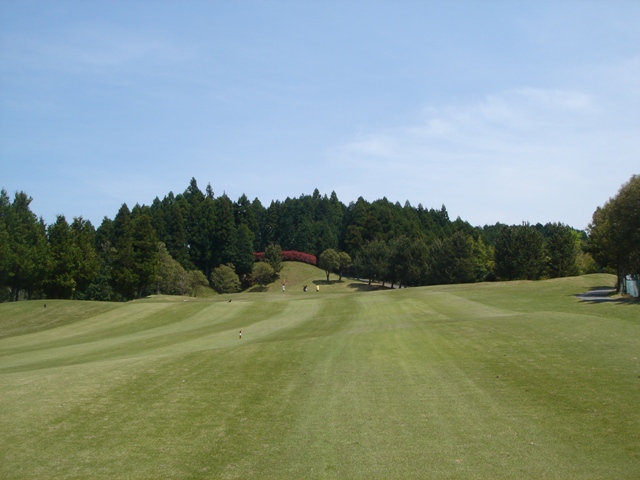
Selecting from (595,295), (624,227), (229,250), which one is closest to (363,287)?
(229,250)

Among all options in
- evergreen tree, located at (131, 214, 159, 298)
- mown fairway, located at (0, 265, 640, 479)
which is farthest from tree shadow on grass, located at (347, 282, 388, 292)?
mown fairway, located at (0, 265, 640, 479)

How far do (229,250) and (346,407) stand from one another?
386 ft

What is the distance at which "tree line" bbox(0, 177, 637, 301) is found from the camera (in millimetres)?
68375

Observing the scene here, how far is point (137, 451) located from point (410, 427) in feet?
18.4

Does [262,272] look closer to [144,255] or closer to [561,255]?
[144,255]

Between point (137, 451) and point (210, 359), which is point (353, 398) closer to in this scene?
point (137, 451)

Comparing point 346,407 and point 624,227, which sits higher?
point 624,227

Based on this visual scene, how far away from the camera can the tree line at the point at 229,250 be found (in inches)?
2692

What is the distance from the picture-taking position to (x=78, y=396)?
1395 cm

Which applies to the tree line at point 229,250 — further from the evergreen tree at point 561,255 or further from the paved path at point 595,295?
the paved path at point 595,295

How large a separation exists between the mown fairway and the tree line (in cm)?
3127

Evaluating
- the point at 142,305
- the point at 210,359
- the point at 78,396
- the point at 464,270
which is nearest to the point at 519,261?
the point at 464,270

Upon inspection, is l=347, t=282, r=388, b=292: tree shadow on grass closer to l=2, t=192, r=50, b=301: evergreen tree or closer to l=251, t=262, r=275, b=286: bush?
l=251, t=262, r=275, b=286: bush

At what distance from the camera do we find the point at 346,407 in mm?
13125
